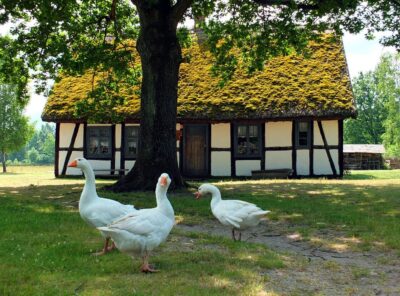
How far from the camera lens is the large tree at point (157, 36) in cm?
1391

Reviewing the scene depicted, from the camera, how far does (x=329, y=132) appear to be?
2225 cm

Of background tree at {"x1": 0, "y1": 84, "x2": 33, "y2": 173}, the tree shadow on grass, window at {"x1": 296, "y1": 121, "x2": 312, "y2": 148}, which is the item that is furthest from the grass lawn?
background tree at {"x1": 0, "y1": 84, "x2": 33, "y2": 173}

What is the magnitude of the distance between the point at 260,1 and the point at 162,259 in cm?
1076

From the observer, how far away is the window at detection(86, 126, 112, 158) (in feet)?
78.2

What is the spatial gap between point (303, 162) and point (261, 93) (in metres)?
3.87

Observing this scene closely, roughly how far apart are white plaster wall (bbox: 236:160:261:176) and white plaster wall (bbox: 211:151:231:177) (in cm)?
44

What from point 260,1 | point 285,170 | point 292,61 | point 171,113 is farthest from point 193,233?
point 292,61

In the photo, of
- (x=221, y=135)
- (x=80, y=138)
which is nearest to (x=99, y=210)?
(x=221, y=135)

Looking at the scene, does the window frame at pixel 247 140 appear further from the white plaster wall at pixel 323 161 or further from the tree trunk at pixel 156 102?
the tree trunk at pixel 156 102

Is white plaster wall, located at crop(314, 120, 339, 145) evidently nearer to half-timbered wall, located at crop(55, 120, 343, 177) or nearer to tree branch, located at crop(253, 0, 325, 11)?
half-timbered wall, located at crop(55, 120, 343, 177)

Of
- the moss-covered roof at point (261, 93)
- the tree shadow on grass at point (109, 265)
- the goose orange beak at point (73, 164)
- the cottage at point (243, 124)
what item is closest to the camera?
the tree shadow on grass at point (109, 265)

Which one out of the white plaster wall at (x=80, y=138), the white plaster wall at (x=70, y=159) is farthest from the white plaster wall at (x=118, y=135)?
the white plaster wall at (x=70, y=159)

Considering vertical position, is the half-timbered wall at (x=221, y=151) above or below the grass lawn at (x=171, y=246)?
above

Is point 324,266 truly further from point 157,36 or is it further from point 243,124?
point 243,124
